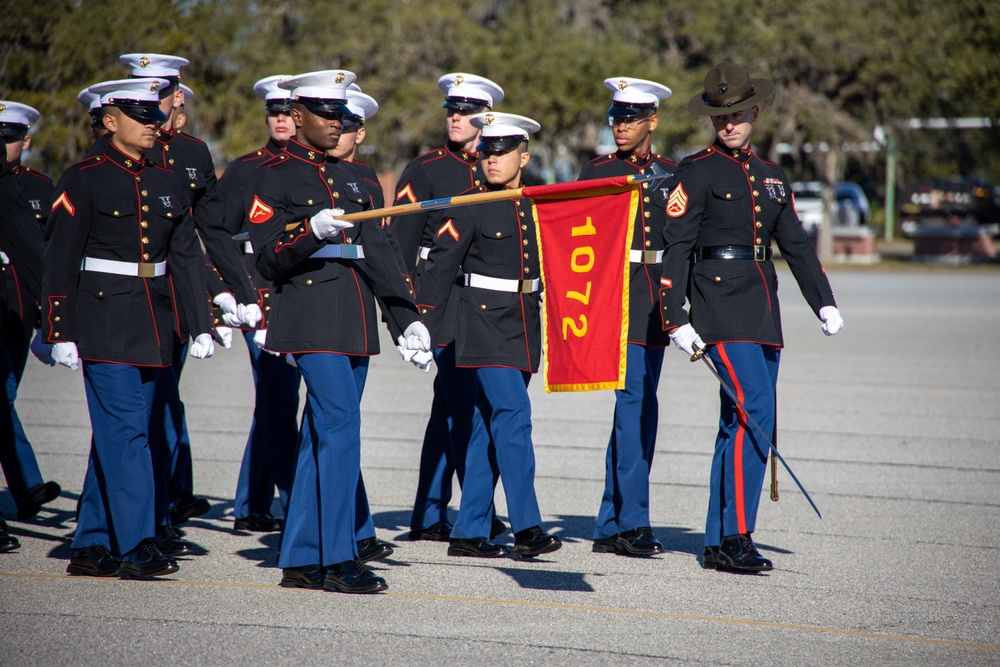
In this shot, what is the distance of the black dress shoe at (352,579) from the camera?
509 cm

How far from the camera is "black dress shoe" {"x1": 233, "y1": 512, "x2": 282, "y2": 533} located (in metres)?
6.30

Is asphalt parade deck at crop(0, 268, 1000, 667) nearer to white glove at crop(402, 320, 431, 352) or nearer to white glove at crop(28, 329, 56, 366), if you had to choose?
white glove at crop(28, 329, 56, 366)

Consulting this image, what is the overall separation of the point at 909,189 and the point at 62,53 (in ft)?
90.0

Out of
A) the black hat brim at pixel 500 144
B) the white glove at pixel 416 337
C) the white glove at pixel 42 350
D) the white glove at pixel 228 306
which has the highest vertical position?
the black hat brim at pixel 500 144

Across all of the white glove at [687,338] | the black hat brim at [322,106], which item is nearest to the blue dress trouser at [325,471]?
the black hat brim at [322,106]

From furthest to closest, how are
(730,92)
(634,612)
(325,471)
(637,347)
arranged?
(637,347) → (730,92) → (325,471) → (634,612)

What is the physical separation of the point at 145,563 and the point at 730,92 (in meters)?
3.40

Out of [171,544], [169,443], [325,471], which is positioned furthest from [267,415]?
[325,471]

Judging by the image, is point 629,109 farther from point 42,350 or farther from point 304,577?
point 42,350

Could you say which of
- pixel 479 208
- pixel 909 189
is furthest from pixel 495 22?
pixel 479 208

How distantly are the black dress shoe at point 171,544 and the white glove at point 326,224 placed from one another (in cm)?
179

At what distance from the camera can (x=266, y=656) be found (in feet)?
14.0

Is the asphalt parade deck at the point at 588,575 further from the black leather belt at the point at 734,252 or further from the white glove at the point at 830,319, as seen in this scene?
the black leather belt at the point at 734,252

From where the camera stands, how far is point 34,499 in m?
6.43
